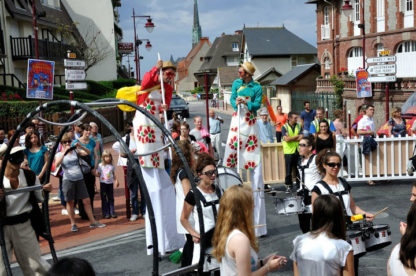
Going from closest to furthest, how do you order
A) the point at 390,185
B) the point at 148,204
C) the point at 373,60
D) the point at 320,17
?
1. the point at 148,204
2. the point at 390,185
3. the point at 373,60
4. the point at 320,17

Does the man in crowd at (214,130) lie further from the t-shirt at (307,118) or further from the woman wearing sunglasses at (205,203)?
the woman wearing sunglasses at (205,203)

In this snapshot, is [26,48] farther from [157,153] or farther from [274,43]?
[274,43]

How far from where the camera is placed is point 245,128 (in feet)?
23.0

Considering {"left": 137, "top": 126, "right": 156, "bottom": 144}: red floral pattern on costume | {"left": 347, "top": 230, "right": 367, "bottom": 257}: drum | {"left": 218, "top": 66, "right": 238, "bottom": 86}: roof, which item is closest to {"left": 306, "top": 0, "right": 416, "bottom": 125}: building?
{"left": 137, "top": 126, "right": 156, "bottom": 144}: red floral pattern on costume

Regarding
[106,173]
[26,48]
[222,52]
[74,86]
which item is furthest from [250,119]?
[222,52]

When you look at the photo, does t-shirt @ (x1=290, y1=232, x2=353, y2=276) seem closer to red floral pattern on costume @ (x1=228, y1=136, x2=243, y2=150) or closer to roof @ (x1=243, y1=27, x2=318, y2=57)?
red floral pattern on costume @ (x1=228, y1=136, x2=243, y2=150)

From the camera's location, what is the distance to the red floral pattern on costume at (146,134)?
20.1 feet

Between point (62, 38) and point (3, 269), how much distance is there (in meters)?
35.1

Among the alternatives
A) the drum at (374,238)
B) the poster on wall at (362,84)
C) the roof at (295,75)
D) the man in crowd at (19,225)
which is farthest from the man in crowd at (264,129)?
the roof at (295,75)

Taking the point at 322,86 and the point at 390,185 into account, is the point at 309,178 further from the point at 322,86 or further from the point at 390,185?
the point at 322,86

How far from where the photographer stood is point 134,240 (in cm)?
788

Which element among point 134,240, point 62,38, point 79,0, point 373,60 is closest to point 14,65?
point 62,38

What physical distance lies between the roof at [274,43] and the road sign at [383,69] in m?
47.9

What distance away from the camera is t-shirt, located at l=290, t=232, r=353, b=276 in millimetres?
3484
